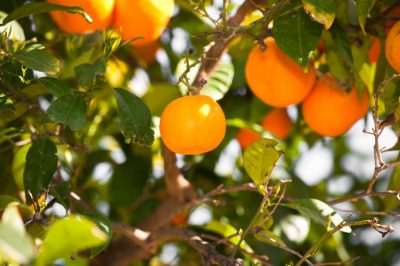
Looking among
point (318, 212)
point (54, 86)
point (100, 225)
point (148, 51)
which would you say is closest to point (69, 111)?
point (54, 86)

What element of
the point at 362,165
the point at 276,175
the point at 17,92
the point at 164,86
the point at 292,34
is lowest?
the point at 362,165

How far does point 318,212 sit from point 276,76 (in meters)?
0.24

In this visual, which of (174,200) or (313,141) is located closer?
(174,200)

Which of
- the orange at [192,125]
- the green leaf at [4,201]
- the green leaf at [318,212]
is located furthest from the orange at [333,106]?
the green leaf at [4,201]

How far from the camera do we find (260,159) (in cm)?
87

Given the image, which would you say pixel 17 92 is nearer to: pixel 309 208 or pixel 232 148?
pixel 309 208

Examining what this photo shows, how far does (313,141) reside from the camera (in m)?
1.44

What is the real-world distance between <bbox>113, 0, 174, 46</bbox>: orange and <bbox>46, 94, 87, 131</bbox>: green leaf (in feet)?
0.72

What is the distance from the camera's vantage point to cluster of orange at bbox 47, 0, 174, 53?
1007 mm

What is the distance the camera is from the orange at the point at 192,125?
785 mm

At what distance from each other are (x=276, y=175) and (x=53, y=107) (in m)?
0.52

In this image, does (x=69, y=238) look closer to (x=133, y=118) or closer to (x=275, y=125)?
(x=133, y=118)

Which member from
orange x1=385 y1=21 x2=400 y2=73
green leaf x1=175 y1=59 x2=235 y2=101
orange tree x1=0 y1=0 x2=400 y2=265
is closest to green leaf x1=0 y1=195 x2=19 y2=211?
orange tree x1=0 y1=0 x2=400 y2=265

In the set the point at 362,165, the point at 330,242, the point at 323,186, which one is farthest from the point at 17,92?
the point at 362,165
